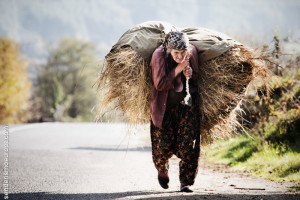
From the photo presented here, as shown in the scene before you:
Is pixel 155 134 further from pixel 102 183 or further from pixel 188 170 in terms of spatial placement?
pixel 102 183

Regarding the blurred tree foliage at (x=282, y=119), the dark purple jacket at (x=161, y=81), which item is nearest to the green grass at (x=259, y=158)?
the blurred tree foliage at (x=282, y=119)

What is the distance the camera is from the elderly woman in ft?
13.1

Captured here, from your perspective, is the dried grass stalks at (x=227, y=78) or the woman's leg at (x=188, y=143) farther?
the dried grass stalks at (x=227, y=78)

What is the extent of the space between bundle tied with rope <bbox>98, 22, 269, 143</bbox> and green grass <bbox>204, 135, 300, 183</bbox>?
3.21 feet

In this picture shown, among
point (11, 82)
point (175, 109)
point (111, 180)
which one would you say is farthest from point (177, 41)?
point (11, 82)

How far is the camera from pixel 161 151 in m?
4.35

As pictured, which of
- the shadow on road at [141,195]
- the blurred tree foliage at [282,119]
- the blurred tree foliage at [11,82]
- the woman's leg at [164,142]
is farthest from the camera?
the blurred tree foliage at [11,82]

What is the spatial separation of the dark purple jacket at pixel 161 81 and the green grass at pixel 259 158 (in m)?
1.42

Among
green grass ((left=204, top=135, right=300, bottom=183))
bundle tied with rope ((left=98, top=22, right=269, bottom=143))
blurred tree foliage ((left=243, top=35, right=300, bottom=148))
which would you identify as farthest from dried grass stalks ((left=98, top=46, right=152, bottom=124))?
blurred tree foliage ((left=243, top=35, right=300, bottom=148))

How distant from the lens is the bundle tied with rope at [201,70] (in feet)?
14.5

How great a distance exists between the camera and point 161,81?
13.1 ft

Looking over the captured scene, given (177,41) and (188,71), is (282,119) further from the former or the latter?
(177,41)

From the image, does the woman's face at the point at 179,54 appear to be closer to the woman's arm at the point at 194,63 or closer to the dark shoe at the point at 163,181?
the woman's arm at the point at 194,63

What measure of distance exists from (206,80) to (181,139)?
88 centimetres
